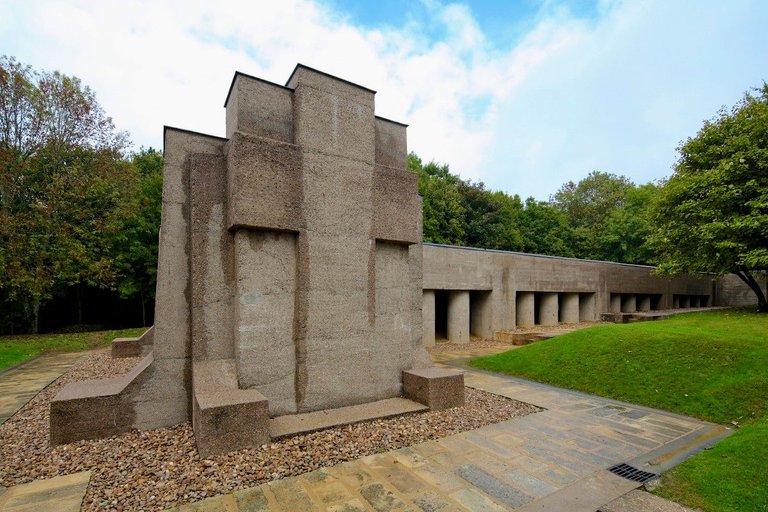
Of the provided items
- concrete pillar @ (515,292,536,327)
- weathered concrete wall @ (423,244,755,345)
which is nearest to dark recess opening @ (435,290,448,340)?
weathered concrete wall @ (423,244,755,345)

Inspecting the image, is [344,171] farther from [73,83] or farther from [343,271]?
[73,83]

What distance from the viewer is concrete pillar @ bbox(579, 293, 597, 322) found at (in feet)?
70.1

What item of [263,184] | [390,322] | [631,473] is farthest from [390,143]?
[631,473]

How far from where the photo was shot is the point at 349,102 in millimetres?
6141

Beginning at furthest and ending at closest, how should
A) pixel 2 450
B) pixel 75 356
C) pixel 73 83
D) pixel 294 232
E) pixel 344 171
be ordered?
1. pixel 73 83
2. pixel 75 356
3. pixel 344 171
4. pixel 294 232
5. pixel 2 450

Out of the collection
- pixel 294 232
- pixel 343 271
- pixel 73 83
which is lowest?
pixel 343 271

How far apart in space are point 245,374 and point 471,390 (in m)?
4.58

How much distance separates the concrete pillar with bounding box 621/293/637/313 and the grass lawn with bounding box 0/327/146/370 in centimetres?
2777

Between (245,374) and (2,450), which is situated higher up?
(245,374)

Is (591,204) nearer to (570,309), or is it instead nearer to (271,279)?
(570,309)

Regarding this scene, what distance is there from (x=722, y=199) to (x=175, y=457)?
62.7 feet

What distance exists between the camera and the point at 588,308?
21.5 m

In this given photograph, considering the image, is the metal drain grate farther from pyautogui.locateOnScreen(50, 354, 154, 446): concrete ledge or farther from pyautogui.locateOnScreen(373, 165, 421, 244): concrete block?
pyautogui.locateOnScreen(50, 354, 154, 446): concrete ledge

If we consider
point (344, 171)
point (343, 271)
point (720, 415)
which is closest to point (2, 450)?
point (343, 271)
